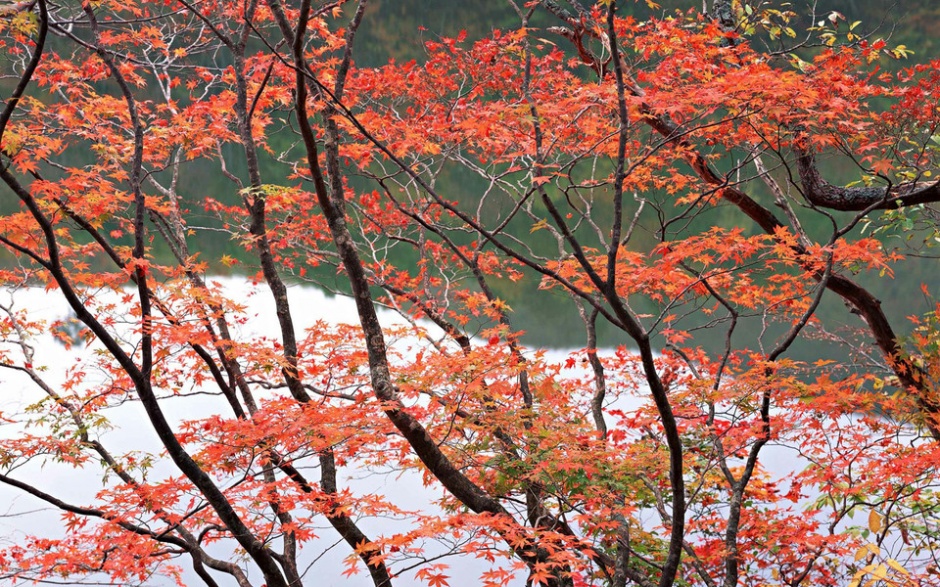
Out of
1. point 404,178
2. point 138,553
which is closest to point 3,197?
point 404,178

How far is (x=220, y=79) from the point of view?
746 cm

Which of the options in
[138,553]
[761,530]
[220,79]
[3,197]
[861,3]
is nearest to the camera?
[138,553]

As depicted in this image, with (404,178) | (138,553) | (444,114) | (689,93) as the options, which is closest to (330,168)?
(689,93)

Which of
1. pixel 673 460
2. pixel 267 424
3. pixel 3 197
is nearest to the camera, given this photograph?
pixel 673 460

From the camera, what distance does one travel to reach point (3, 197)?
18750 millimetres

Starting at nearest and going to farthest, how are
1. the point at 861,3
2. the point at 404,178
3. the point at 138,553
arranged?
the point at 138,553 → the point at 404,178 → the point at 861,3

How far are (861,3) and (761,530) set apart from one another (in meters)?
21.7

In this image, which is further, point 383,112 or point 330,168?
point 383,112

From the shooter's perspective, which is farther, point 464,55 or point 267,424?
point 464,55

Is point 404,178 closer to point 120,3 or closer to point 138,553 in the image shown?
point 120,3

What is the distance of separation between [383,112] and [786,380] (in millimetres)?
5135

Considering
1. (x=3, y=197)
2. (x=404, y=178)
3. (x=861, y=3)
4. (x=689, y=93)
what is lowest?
A: (x=689, y=93)

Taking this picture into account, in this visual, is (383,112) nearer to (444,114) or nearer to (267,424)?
(444,114)

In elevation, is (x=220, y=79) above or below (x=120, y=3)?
above
